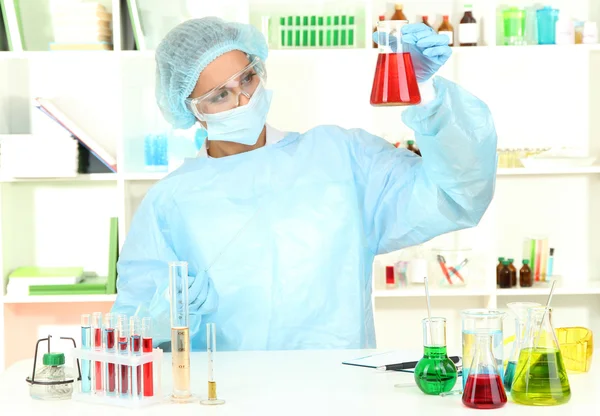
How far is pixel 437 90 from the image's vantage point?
175 cm

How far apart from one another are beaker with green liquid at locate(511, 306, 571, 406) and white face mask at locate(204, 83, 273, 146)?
97 cm

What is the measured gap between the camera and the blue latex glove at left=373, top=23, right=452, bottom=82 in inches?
65.7

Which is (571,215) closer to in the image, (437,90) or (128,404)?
(437,90)

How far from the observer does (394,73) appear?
166cm

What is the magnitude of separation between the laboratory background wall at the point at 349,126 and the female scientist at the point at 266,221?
52.2 inches

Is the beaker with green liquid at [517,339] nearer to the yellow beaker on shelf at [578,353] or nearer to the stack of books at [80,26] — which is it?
Answer: the yellow beaker on shelf at [578,353]

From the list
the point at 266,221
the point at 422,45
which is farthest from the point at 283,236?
the point at 422,45

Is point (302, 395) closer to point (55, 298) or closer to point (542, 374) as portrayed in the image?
point (542, 374)

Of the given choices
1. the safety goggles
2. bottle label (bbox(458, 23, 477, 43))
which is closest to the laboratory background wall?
bottle label (bbox(458, 23, 477, 43))

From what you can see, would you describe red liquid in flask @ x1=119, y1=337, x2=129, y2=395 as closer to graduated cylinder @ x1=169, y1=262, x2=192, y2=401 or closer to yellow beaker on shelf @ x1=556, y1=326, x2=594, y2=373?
graduated cylinder @ x1=169, y1=262, x2=192, y2=401

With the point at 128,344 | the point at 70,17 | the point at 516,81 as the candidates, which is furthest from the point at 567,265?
the point at 128,344

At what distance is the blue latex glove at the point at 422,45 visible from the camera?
1670 mm

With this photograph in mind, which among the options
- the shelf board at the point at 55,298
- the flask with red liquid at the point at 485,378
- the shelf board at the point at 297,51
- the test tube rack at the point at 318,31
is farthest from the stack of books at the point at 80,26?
the flask with red liquid at the point at 485,378

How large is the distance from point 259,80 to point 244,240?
420 mm
